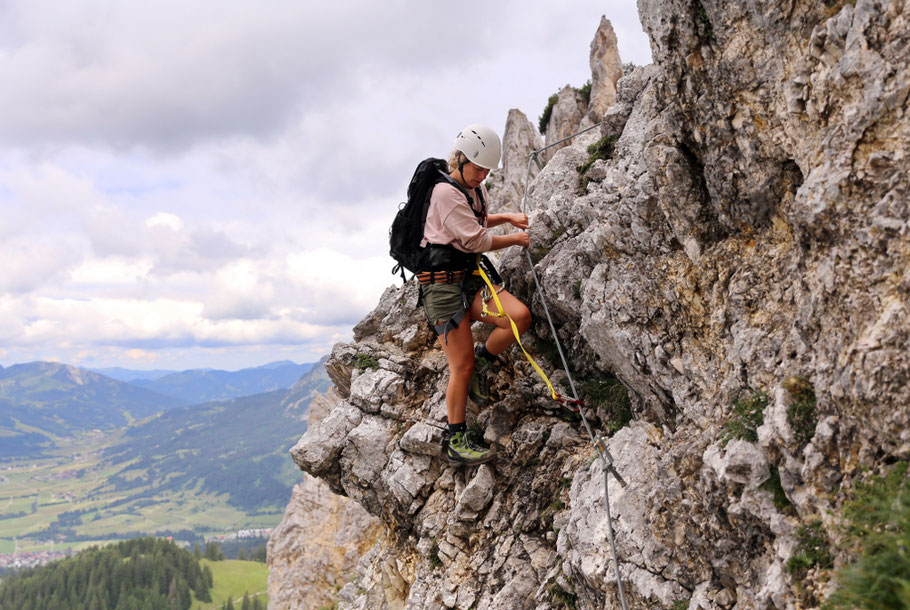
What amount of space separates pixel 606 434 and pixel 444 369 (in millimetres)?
4367

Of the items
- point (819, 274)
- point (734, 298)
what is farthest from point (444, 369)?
point (819, 274)

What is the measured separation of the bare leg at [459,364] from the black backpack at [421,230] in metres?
1.15

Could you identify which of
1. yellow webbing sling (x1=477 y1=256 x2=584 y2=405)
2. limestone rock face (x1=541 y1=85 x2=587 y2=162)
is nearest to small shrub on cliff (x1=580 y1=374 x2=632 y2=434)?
yellow webbing sling (x1=477 y1=256 x2=584 y2=405)

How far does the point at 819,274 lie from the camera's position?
5574mm

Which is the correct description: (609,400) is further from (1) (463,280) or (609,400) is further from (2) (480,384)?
(1) (463,280)

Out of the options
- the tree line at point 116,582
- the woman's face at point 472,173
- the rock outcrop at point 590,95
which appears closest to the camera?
the woman's face at point 472,173

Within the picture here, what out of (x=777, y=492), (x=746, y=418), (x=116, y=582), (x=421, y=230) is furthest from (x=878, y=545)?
(x=116, y=582)

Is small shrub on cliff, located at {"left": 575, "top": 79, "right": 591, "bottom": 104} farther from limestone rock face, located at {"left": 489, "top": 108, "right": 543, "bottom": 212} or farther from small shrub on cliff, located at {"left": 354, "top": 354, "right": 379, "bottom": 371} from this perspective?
small shrub on cliff, located at {"left": 354, "top": 354, "right": 379, "bottom": 371}

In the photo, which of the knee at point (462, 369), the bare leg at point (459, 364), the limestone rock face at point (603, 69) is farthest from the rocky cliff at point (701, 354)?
the limestone rock face at point (603, 69)

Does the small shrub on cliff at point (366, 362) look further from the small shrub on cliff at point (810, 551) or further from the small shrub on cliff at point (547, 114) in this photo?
the small shrub on cliff at point (547, 114)

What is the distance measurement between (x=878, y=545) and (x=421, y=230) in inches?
312

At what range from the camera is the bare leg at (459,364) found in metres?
10.0

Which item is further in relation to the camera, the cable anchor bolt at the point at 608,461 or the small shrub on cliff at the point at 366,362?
the small shrub on cliff at the point at 366,362

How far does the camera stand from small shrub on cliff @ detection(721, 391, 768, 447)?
5.96 m
